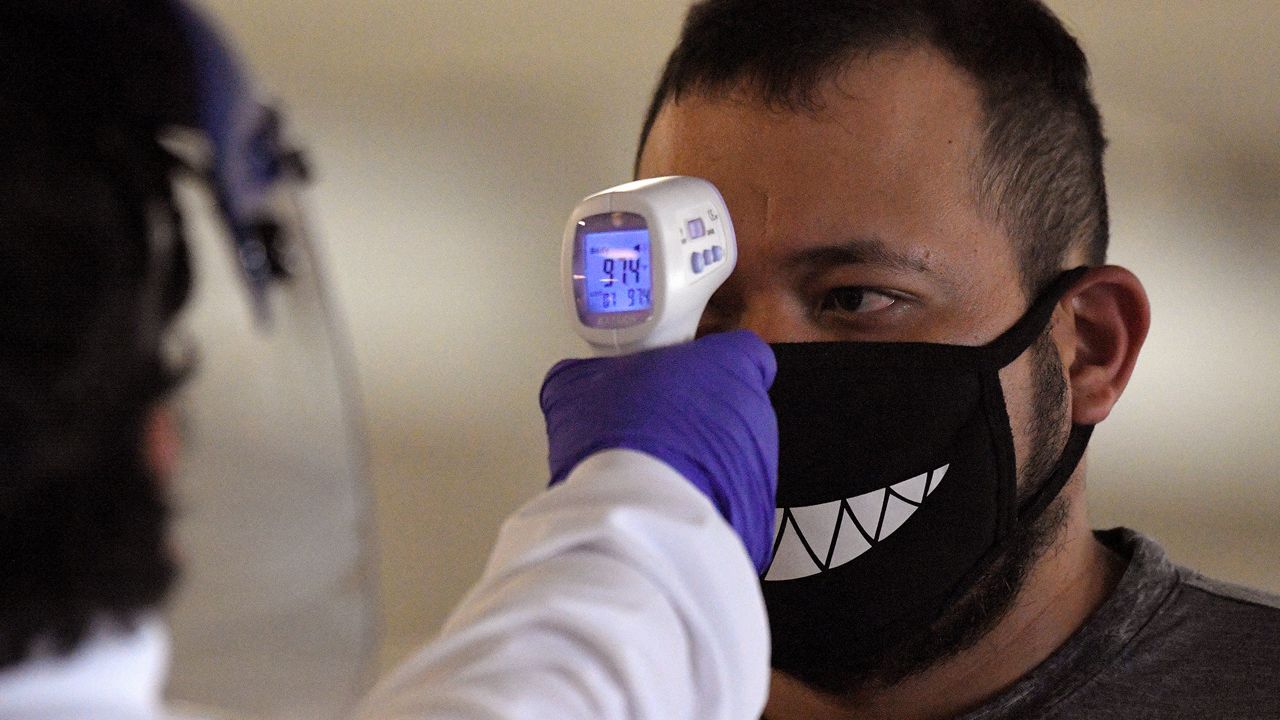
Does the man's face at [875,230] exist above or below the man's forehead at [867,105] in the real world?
below

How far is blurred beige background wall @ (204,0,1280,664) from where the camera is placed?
7.33 ft

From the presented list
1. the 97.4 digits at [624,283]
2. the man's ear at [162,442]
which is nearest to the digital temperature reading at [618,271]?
the 97.4 digits at [624,283]

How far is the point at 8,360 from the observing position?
1.55ft

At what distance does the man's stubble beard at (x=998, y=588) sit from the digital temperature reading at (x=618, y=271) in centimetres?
43

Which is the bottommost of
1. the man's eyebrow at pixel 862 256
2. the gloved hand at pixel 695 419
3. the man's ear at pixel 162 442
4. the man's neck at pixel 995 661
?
the man's neck at pixel 995 661

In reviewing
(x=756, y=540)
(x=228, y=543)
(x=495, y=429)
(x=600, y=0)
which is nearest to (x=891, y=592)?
(x=756, y=540)

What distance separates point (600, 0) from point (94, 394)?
2000 millimetres

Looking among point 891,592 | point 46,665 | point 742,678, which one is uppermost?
point 46,665

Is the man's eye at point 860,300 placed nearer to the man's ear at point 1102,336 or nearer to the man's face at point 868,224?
the man's face at point 868,224

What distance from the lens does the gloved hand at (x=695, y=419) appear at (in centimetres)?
87

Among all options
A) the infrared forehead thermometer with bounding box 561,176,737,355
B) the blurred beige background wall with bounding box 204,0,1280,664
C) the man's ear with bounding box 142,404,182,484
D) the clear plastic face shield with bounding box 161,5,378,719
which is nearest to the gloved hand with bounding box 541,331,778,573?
the infrared forehead thermometer with bounding box 561,176,737,355

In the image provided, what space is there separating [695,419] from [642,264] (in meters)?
0.20

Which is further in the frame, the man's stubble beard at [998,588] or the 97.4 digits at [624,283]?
the man's stubble beard at [998,588]

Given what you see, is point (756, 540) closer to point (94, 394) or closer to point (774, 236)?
point (774, 236)
